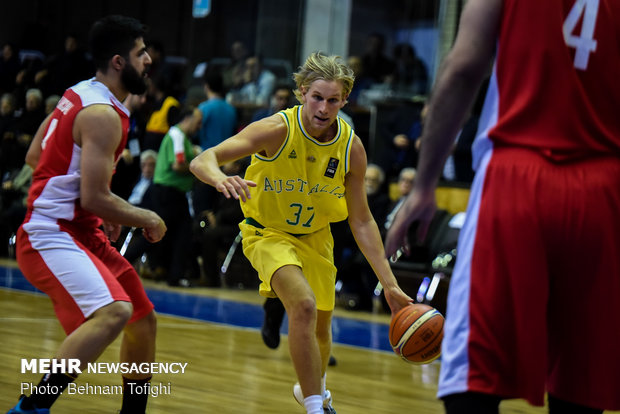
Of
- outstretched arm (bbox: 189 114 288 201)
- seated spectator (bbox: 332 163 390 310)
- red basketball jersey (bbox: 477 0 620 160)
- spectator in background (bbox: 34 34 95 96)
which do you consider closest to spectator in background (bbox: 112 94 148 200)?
spectator in background (bbox: 34 34 95 96)

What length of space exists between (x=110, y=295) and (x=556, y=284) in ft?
6.17

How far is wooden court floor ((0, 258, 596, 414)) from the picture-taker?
4.78 meters

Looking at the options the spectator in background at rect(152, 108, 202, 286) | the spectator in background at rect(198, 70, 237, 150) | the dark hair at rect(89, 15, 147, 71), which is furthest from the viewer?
the spectator in background at rect(198, 70, 237, 150)

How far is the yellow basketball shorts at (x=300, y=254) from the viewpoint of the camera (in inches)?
171

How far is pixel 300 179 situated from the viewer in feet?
14.5

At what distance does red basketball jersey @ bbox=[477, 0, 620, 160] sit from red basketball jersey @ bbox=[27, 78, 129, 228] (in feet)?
6.21

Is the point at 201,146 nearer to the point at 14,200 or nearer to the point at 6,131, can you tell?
the point at 14,200

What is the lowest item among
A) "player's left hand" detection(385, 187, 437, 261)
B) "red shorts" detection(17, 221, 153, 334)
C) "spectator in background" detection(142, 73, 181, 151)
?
"spectator in background" detection(142, 73, 181, 151)

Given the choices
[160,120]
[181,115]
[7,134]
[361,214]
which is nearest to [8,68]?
[7,134]

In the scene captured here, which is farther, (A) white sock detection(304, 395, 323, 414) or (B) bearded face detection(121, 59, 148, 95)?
(A) white sock detection(304, 395, 323, 414)

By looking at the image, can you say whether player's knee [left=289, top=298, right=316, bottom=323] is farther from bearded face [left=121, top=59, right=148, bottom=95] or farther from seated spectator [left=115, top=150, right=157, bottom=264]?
seated spectator [left=115, top=150, right=157, bottom=264]

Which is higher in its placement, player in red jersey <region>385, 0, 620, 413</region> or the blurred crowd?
player in red jersey <region>385, 0, 620, 413</region>

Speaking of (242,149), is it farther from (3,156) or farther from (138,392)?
(3,156)

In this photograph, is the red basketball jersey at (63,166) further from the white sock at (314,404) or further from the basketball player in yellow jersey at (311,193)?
the white sock at (314,404)
